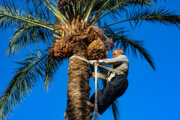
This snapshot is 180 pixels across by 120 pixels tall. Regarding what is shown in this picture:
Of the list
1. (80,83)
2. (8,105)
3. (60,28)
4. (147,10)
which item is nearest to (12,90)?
(8,105)

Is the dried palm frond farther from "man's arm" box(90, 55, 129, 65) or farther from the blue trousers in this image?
the blue trousers

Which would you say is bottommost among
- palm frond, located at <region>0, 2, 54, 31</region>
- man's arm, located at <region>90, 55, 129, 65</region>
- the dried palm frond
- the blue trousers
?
the blue trousers

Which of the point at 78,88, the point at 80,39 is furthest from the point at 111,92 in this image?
the point at 80,39

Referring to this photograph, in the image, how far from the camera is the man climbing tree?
503cm

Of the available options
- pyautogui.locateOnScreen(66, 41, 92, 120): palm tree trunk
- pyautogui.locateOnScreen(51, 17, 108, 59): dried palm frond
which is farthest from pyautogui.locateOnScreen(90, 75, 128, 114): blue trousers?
pyautogui.locateOnScreen(51, 17, 108, 59): dried palm frond

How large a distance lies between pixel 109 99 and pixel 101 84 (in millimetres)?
2902

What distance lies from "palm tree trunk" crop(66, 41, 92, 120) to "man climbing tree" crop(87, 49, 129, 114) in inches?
7.5

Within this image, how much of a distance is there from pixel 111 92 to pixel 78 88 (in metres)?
0.60

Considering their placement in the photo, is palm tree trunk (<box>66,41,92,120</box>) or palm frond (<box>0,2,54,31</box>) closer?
palm tree trunk (<box>66,41,92,120</box>)

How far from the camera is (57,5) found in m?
6.45

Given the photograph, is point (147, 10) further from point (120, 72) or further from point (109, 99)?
point (109, 99)

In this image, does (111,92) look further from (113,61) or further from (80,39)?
(80,39)

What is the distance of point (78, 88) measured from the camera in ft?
16.0

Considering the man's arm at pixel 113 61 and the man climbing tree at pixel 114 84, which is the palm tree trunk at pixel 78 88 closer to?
the man climbing tree at pixel 114 84
